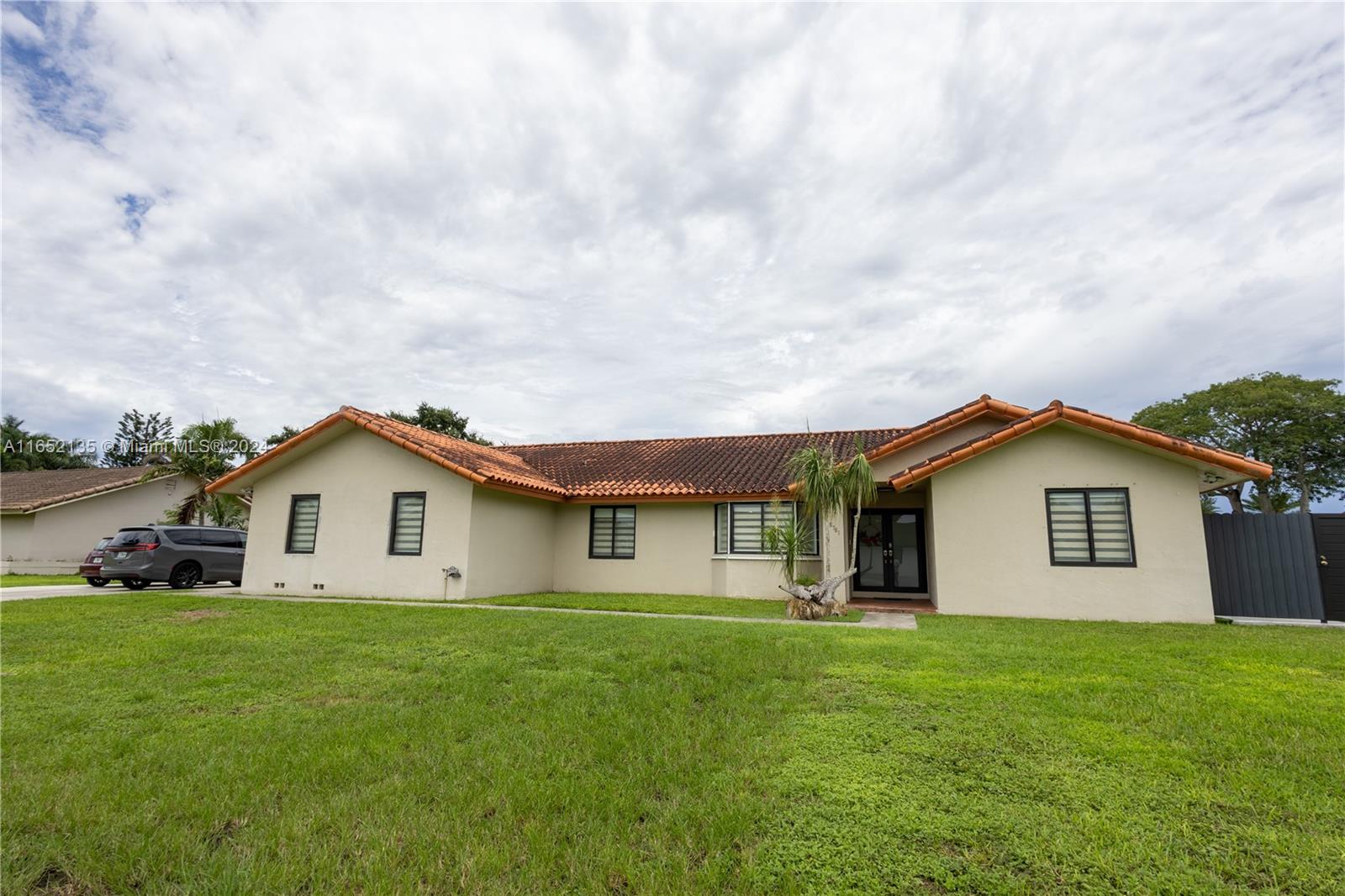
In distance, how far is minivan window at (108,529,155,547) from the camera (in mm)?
16875

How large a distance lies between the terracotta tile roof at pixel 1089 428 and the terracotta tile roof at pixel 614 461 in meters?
3.73

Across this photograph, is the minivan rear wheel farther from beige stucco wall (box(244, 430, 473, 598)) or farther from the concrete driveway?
beige stucco wall (box(244, 430, 473, 598))

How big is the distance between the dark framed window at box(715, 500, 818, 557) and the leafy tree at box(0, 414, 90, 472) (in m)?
54.4

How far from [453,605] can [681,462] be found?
8.06 m

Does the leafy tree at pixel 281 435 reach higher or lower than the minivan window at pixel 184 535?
higher

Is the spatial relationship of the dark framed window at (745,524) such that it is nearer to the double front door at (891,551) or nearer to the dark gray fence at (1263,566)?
the double front door at (891,551)

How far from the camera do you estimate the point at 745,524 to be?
1585 cm

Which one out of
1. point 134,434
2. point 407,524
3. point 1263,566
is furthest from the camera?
point 134,434

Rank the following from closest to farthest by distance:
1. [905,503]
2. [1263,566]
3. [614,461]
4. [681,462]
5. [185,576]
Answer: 1. [1263,566]
2. [905,503]
3. [185,576]
4. [681,462]
5. [614,461]

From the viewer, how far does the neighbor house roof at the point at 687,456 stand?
11609 mm

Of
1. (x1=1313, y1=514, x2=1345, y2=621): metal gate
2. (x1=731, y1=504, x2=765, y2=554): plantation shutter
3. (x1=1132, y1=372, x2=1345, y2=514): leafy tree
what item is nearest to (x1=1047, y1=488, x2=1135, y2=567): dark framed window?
(x1=1313, y1=514, x2=1345, y2=621): metal gate

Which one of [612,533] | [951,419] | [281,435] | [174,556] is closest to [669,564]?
[612,533]

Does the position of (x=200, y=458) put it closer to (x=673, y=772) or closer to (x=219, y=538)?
(x=219, y=538)

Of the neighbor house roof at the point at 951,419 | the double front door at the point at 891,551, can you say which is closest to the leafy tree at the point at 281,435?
the double front door at the point at 891,551
